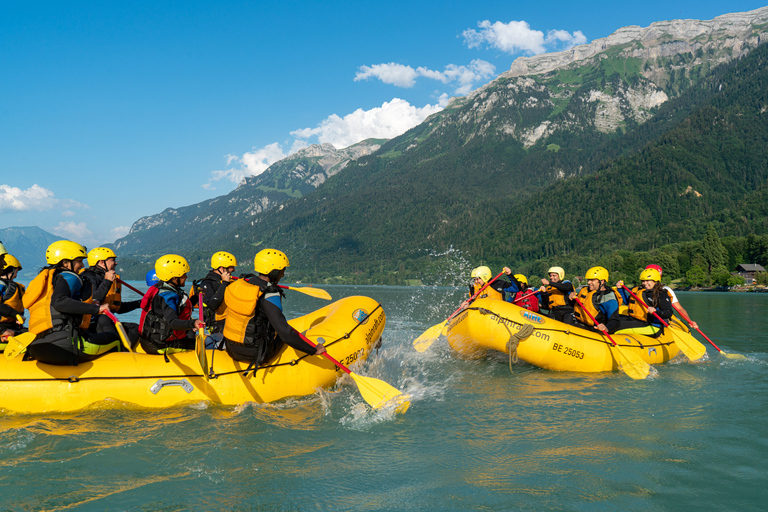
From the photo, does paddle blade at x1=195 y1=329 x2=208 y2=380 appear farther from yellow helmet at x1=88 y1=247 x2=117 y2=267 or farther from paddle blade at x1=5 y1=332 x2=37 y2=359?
yellow helmet at x1=88 y1=247 x2=117 y2=267

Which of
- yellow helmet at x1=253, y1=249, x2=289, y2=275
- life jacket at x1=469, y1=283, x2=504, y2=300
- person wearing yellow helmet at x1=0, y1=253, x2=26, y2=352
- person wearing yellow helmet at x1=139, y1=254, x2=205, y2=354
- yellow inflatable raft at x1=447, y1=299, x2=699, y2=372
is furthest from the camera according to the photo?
life jacket at x1=469, y1=283, x2=504, y2=300

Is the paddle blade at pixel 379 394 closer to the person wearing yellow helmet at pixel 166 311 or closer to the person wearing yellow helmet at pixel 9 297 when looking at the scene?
the person wearing yellow helmet at pixel 166 311

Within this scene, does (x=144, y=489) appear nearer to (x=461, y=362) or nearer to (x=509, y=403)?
(x=509, y=403)

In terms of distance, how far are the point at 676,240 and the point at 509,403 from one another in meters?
147

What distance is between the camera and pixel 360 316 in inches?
353

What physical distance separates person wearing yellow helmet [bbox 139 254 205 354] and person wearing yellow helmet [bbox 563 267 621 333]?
9.12 m

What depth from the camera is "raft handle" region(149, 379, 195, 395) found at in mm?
6543

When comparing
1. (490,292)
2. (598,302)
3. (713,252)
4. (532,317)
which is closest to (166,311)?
(532,317)

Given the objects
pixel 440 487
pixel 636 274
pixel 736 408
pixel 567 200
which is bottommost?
pixel 636 274

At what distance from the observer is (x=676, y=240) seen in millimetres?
128875

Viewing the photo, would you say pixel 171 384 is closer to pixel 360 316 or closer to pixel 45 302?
pixel 45 302

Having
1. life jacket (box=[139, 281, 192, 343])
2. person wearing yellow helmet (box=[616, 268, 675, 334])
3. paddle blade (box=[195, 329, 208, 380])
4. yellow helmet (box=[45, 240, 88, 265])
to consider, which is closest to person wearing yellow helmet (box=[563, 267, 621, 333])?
person wearing yellow helmet (box=[616, 268, 675, 334])

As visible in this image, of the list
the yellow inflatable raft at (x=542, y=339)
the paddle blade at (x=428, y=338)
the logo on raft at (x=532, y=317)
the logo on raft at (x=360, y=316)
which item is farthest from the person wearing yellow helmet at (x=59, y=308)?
the logo on raft at (x=532, y=317)

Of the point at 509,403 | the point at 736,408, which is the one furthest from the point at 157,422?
the point at 736,408
